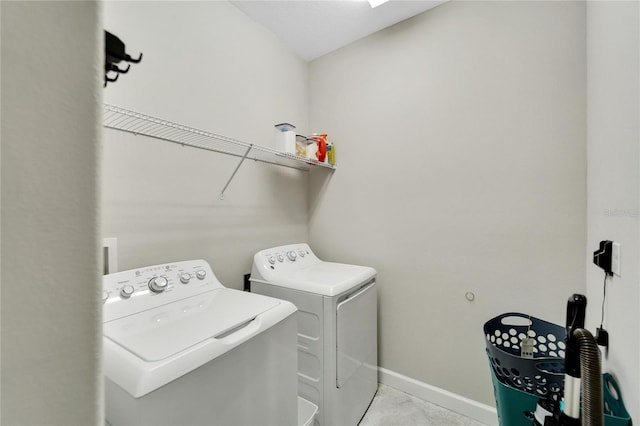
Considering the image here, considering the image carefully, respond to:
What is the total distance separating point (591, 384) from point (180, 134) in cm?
176

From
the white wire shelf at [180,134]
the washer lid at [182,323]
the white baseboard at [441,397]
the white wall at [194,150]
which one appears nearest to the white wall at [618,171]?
the white baseboard at [441,397]

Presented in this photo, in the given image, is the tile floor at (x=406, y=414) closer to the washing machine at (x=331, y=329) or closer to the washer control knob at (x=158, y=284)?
the washing machine at (x=331, y=329)

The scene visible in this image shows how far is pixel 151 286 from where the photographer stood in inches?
45.0

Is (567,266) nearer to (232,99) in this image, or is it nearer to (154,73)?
(232,99)

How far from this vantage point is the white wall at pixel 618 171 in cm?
71

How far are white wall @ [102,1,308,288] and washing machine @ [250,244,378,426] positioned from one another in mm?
349

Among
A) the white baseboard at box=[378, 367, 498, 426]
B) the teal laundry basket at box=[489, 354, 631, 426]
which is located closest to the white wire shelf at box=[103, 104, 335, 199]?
the teal laundry basket at box=[489, 354, 631, 426]

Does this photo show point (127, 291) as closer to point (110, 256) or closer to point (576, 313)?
point (110, 256)

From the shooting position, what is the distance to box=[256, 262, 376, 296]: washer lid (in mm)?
1478

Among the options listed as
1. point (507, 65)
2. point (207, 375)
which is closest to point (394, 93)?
point (507, 65)

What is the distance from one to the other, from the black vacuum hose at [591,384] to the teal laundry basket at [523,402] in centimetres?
33

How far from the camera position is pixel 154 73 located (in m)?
1.37

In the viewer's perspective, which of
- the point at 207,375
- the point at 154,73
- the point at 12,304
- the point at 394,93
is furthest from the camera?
the point at 394,93

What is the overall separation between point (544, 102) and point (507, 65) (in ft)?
1.07
